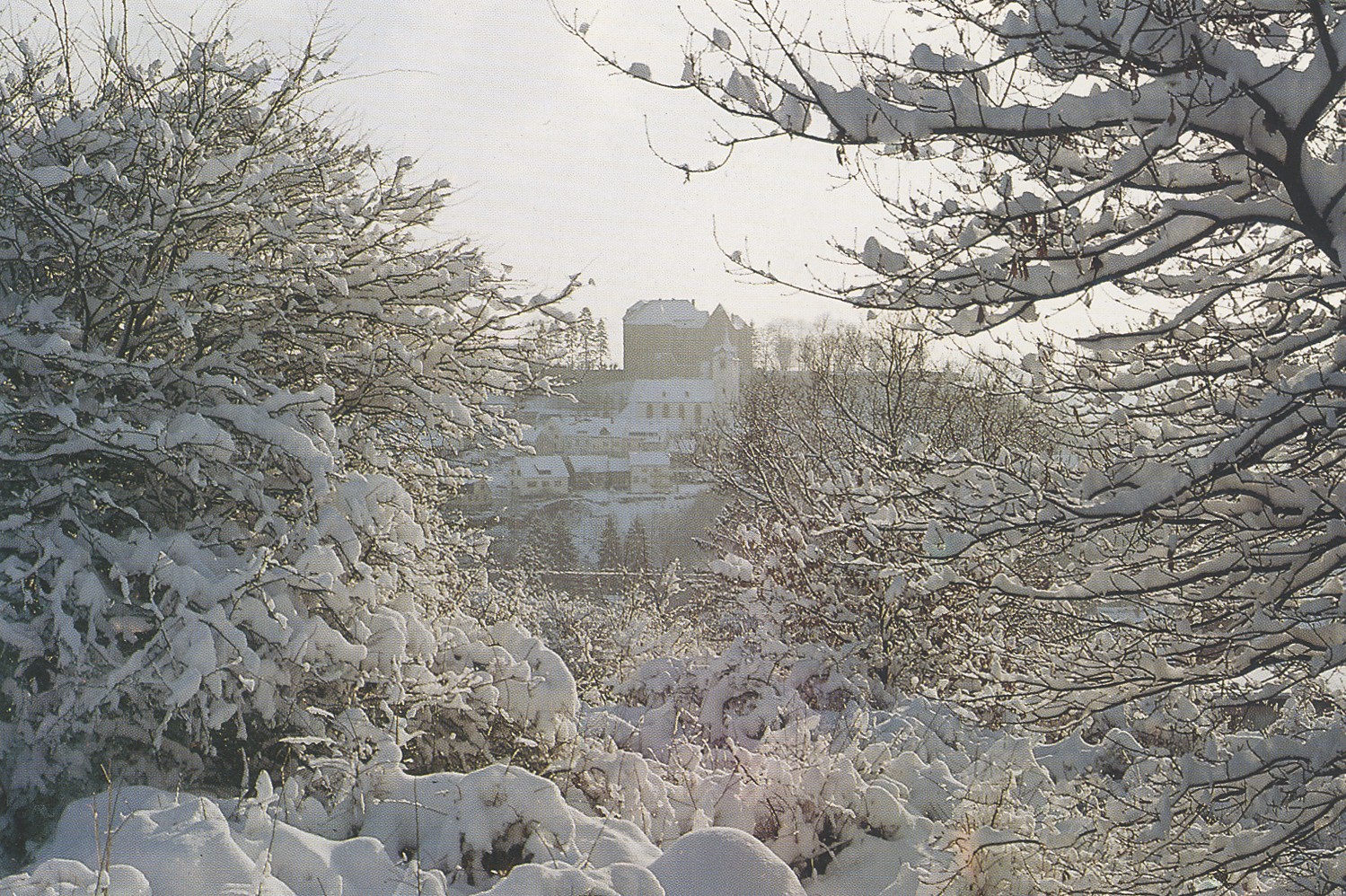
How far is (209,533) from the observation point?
479 cm

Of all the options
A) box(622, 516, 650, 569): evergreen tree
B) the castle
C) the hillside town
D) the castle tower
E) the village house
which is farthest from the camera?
the castle

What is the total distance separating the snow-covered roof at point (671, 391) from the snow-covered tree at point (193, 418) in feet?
208

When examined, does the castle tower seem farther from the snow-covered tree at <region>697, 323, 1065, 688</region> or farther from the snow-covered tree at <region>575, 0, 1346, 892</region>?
the snow-covered tree at <region>575, 0, 1346, 892</region>

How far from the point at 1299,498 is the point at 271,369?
542 centimetres

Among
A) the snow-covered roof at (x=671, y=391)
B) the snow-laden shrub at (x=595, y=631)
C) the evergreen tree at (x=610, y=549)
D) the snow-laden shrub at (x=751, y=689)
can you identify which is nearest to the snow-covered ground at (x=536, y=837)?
the snow-laden shrub at (x=751, y=689)

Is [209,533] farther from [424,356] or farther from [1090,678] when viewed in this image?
[1090,678]

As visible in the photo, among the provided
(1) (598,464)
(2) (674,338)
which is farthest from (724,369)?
(1) (598,464)

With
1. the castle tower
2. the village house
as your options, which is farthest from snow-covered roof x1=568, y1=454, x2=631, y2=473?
the castle tower

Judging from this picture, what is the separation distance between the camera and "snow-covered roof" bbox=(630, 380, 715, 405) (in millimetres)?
69188

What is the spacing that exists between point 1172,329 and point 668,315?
76651mm

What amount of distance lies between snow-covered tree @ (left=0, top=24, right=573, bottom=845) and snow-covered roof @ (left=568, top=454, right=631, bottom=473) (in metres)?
46.3

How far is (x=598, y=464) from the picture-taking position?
Result: 179 feet

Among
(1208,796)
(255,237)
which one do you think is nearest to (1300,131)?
(1208,796)

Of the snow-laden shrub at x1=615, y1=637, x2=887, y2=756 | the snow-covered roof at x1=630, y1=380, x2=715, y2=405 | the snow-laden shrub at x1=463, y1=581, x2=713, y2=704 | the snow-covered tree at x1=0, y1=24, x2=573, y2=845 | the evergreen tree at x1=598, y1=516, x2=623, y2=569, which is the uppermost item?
the snow-covered roof at x1=630, y1=380, x2=715, y2=405
